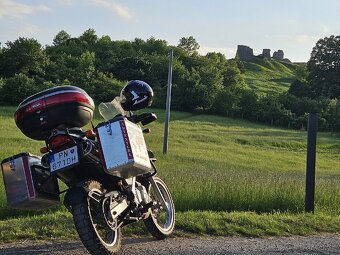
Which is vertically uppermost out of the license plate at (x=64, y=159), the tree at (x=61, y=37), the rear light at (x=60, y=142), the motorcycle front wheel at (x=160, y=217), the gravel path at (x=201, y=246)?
the tree at (x=61, y=37)

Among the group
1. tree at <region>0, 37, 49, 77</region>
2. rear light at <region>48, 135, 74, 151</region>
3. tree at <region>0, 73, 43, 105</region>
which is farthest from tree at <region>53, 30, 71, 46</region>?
rear light at <region>48, 135, 74, 151</region>

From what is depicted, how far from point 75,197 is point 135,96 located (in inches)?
51.8

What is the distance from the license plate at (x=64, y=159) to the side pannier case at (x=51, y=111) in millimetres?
316

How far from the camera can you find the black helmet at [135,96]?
5.30 meters

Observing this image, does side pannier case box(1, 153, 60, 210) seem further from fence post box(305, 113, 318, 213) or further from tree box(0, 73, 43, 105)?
tree box(0, 73, 43, 105)

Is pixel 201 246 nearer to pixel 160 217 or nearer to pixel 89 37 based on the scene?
pixel 160 217

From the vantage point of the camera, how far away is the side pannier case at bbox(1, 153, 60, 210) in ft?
15.4

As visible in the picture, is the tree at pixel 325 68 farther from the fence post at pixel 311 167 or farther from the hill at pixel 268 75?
the fence post at pixel 311 167

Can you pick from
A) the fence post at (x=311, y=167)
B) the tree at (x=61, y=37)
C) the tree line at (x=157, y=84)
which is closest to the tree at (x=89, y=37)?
the tree at (x=61, y=37)

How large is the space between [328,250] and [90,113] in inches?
114

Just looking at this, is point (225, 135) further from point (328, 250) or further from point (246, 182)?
point (328, 250)

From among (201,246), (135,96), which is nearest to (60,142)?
(135,96)

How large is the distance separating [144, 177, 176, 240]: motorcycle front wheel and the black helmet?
1.16m

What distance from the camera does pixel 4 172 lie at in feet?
16.0
